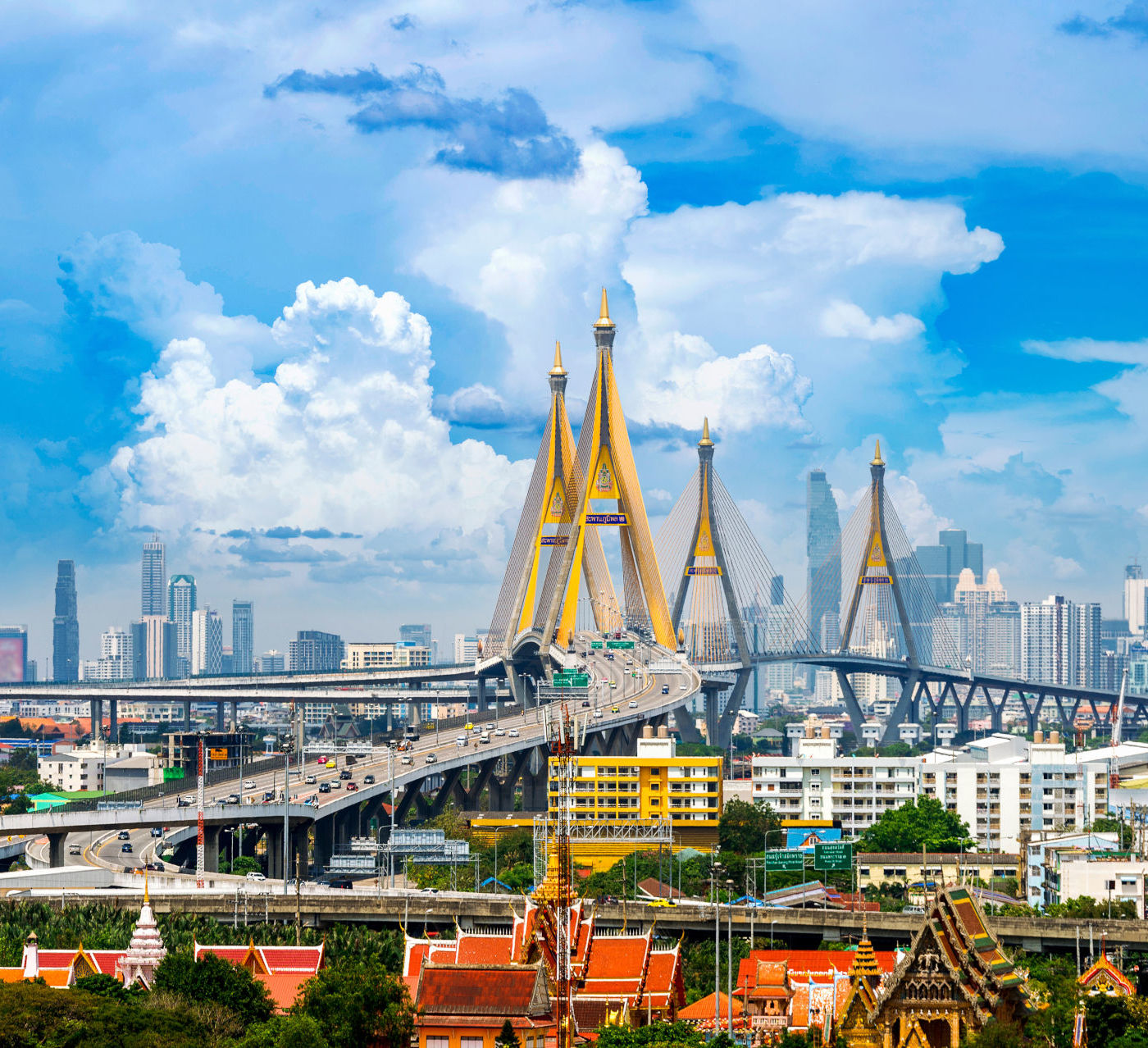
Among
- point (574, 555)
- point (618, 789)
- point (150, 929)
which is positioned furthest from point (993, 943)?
point (574, 555)

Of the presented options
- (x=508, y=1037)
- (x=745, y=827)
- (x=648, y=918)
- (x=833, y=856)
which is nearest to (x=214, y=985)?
(x=508, y=1037)

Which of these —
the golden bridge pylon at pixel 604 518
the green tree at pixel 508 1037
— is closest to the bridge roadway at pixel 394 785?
the golden bridge pylon at pixel 604 518

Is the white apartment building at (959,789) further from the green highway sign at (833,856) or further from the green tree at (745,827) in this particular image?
the green highway sign at (833,856)

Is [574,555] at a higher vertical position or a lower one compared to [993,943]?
higher

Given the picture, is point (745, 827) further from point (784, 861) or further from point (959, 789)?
point (784, 861)

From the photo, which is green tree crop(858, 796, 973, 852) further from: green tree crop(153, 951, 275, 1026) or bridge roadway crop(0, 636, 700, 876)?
green tree crop(153, 951, 275, 1026)

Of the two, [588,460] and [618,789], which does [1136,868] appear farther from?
[588,460]

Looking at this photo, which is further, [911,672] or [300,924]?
[911,672]
